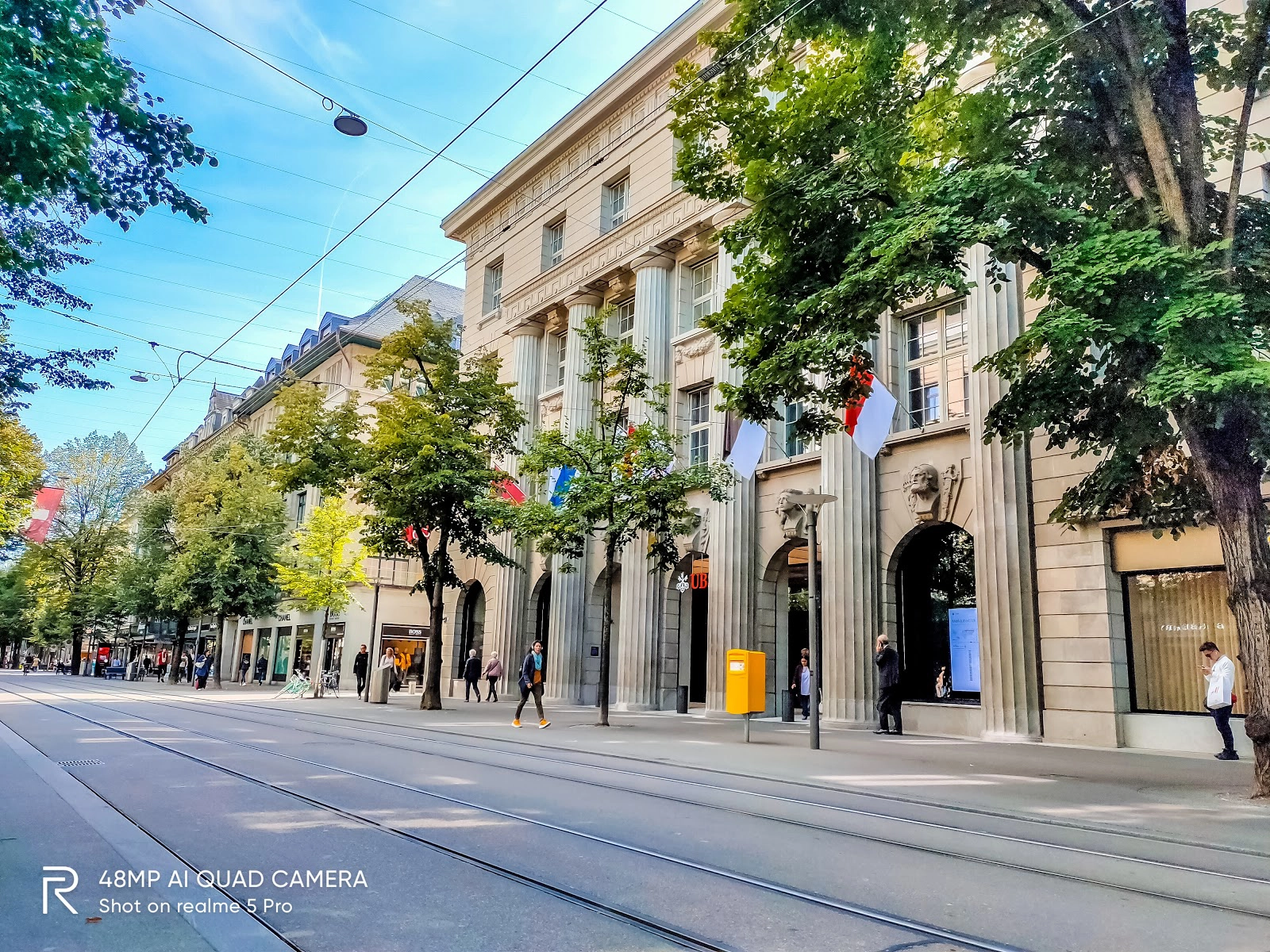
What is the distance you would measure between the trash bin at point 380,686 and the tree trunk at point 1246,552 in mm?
22191

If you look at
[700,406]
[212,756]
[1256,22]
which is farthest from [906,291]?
[700,406]

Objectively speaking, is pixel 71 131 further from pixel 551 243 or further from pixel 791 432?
pixel 551 243

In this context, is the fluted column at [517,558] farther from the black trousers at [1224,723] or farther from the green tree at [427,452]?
the black trousers at [1224,723]

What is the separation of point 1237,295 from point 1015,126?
4.10m

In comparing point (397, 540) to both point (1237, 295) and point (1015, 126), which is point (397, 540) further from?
point (1237, 295)

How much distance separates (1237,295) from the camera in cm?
866

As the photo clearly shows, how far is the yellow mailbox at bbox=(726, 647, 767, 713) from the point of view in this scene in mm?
15461

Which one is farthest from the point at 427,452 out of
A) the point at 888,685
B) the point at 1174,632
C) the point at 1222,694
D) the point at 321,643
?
the point at 321,643

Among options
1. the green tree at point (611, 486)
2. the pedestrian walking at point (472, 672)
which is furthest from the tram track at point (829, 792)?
the pedestrian walking at point (472, 672)

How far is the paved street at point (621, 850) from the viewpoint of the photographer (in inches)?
180

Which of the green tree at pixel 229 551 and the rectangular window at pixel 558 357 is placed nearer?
the rectangular window at pixel 558 357

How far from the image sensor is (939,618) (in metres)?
18.2

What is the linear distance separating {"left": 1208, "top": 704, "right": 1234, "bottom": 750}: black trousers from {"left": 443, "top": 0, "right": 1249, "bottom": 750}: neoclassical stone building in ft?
3.79
